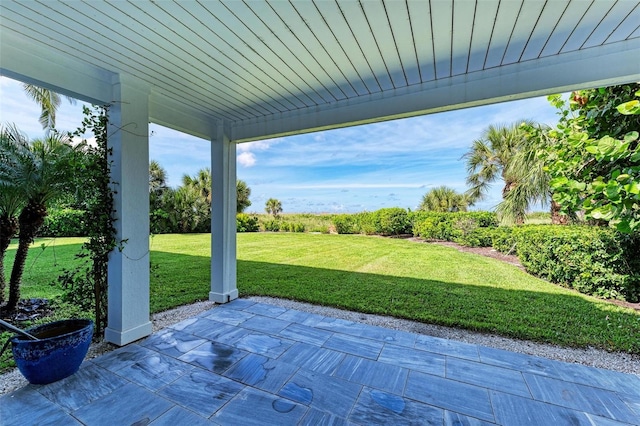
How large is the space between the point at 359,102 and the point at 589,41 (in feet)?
6.22

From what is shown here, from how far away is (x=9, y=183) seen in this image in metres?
2.81

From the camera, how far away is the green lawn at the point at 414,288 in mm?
3131

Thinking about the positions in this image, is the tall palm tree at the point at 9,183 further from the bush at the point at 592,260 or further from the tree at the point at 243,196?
the tree at the point at 243,196

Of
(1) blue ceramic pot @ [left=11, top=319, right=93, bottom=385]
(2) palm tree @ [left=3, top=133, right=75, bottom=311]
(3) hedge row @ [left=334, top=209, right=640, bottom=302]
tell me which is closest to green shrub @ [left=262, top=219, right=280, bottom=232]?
(3) hedge row @ [left=334, top=209, right=640, bottom=302]

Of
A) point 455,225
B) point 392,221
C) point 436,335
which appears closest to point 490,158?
point 455,225

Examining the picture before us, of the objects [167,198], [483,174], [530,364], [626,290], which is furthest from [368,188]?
[530,364]

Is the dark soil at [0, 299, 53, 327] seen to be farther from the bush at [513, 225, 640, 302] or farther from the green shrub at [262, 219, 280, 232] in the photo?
the green shrub at [262, 219, 280, 232]

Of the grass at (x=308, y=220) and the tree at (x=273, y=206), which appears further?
the tree at (x=273, y=206)

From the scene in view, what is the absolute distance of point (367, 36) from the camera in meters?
1.93

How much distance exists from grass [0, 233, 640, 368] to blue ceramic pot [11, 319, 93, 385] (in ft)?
3.11

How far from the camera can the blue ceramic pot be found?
196 cm

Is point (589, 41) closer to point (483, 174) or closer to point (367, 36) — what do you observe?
point (367, 36)

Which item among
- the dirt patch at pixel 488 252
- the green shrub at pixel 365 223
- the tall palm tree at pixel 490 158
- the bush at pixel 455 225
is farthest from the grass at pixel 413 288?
the green shrub at pixel 365 223

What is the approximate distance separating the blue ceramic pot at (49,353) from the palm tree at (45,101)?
540cm
